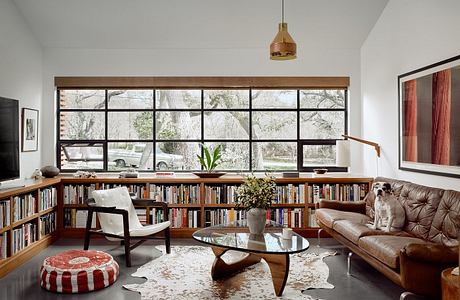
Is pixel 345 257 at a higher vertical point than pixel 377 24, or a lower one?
lower

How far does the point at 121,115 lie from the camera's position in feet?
22.8

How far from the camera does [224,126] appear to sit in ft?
22.9

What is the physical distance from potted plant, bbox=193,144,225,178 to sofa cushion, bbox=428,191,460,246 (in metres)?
3.07

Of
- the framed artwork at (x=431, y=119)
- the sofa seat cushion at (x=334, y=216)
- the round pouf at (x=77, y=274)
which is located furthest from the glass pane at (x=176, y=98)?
the round pouf at (x=77, y=274)

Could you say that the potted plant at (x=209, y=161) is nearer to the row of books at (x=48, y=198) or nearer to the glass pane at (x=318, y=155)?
the glass pane at (x=318, y=155)

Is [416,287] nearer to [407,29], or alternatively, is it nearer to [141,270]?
[141,270]

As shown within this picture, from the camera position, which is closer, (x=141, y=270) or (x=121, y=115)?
(x=141, y=270)

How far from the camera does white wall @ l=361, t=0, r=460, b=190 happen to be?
456 cm

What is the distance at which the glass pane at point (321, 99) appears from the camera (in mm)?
7020

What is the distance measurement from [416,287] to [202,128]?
166 inches

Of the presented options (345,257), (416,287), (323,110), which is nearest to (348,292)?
(416,287)

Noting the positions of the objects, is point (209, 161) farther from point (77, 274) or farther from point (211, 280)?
point (77, 274)

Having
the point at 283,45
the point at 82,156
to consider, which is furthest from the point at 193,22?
the point at 82,156

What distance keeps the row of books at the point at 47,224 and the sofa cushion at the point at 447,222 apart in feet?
14.5
